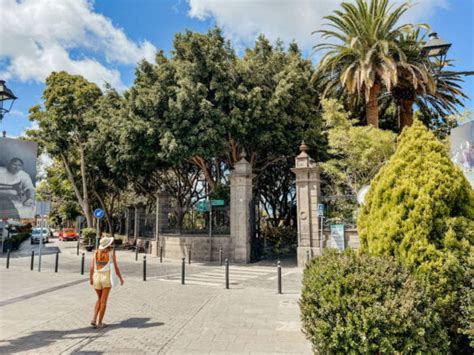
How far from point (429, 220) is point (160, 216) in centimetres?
1886

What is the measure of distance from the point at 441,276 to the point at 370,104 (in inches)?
644

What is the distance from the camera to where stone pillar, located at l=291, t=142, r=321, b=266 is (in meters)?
15.5

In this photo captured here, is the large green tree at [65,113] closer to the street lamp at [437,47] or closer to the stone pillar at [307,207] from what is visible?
the stone pillar at [307,207]

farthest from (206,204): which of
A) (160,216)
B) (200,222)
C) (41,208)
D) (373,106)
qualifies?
(373,106)

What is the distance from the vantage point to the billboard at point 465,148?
12.3 meters

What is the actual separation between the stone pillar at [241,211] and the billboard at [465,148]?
905 cm

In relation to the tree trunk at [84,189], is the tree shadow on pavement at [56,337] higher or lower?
lower

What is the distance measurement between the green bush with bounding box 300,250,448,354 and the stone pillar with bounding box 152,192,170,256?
18.0 m

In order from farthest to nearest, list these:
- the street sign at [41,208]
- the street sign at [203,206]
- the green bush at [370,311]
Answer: the street sign at [203,206], the street sign at [41,208], the green bush at [370,311]

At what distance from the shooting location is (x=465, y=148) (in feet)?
41.1

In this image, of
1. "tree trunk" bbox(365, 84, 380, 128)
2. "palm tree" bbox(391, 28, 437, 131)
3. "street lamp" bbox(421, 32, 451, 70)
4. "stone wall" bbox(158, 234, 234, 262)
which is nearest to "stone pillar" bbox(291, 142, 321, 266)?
"stone wall" bbox(158, 234, 234, 262)

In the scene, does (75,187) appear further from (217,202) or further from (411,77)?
(411,77)

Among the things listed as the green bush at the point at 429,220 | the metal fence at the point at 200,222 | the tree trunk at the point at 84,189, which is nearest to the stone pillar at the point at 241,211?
the metal fence at the point at 200,222

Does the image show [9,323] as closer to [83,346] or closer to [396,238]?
[83,346]
